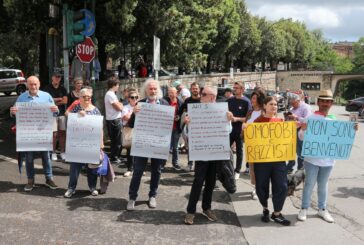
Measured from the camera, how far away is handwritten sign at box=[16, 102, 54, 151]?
6.75 metres

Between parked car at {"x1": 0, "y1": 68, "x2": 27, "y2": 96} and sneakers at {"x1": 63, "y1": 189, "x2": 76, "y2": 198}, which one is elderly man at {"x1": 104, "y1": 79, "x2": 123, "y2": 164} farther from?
parked car at {"x1": 0, "y1": 68, "x2": 27, "y2": 96}

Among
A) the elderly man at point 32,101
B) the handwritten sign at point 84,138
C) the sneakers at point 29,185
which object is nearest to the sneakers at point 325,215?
the handwritten sign at point 84,138

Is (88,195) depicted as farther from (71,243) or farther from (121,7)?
(121,7)

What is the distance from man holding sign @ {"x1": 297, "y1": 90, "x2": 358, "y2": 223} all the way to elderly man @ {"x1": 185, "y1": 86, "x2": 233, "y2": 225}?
1.12m

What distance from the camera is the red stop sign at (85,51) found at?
10211 mm

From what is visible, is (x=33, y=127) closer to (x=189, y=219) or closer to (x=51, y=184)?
(x=51, y=184)

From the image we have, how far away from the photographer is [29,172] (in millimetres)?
6906

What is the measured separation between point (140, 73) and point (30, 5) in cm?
797

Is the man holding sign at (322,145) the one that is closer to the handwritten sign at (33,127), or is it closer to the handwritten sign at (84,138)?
the handwritten sign at (84,138)

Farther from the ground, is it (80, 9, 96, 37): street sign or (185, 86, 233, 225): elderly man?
(80, 9, 96, 37): street sign

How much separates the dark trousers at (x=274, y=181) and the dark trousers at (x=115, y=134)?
3.98m

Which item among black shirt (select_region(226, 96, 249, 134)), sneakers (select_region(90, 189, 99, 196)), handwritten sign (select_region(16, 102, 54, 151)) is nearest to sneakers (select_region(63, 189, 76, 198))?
sneakers (select_region(90, 189, 99, 196))

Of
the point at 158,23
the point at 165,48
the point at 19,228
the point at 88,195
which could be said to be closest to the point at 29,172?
the point at 88,195

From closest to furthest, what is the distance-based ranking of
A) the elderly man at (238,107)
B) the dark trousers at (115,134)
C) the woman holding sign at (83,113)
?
the woman holding sign at (83,113) → the elderly man at (238,107) → the dark trousers at (115,134)
